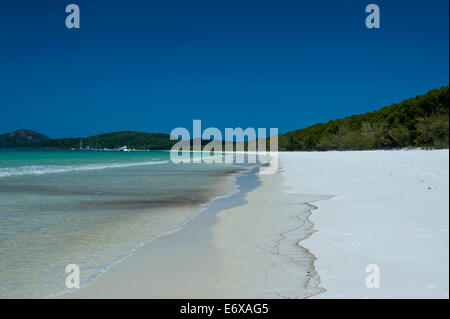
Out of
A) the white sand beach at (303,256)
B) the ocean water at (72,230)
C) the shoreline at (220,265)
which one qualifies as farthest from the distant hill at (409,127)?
the shoreline at (220,265)

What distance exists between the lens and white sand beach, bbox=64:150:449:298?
3.91 metres

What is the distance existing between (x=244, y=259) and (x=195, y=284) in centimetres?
112

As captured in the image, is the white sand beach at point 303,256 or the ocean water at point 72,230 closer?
the white sand beach at point 303,256

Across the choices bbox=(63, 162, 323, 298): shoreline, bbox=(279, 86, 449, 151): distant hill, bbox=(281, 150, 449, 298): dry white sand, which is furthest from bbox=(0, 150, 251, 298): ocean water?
bbox=(279, 86, 449, 151): distant hill

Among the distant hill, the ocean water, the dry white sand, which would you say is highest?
the distant hill

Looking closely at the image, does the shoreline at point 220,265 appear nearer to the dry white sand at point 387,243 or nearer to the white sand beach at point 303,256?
the white sand beach at point 303,256

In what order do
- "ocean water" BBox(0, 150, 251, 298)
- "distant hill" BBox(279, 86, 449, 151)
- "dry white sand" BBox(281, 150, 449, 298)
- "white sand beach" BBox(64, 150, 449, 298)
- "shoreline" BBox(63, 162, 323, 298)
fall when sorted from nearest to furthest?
"dry white sand" BBox(281, 150, 449, 298), "white sand beach" BBox(64, 150, 449, 298), "shoreline" BBox(63, 162, 323, 298), "ocean water" BBox(0, 150, 251, 298), "distant hill" BBox(279, 86, 449, 151)

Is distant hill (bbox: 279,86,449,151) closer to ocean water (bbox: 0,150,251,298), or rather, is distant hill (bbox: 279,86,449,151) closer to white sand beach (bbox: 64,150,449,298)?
ocean water (bbox: 0,150,251,298)

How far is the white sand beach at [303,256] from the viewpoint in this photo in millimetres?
3914

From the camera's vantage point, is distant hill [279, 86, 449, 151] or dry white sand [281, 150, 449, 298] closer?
dry white sand [281, 150, 449, 298]

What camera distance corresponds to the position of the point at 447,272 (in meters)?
3.77

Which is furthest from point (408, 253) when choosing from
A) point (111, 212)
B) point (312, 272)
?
point (111, 212)
